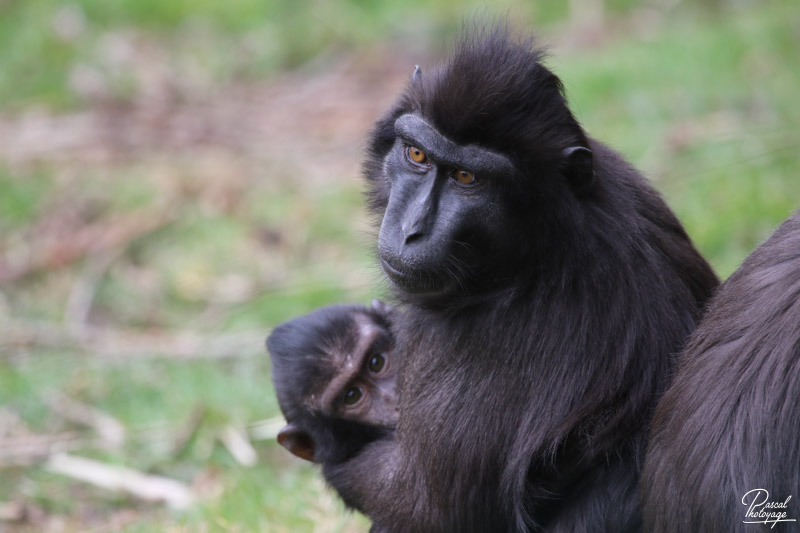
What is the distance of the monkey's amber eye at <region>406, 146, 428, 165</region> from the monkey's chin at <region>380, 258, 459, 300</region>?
1.53 ft

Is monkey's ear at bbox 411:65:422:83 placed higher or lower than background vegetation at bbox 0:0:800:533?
higher

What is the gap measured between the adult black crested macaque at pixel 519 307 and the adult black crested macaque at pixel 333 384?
65 cm

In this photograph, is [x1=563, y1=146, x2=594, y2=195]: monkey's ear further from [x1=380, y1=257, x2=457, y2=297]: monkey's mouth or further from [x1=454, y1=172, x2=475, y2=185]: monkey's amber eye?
[x1=380, y1=257, x2=457, y2=297]: monkey's mouth

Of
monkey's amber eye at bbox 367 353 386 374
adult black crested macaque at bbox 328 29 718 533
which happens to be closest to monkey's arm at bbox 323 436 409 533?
adult black crested macaque at bbox 328 29 718 533

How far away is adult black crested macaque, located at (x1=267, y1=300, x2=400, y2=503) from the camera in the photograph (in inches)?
208

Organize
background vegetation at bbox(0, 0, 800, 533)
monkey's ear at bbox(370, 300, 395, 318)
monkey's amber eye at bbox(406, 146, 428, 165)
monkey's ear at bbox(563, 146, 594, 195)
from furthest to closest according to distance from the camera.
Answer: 1. background vegetation at bbox(0, 0, 800, 533)
2. monkey's ear at bbox(370, 300, 395, 318)
3. monkey's amber eye at bbox(406, 146, 428, 165)
4. monkey's ear at bbox(563, 146, 594, 195)

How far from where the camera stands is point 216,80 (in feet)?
48.3

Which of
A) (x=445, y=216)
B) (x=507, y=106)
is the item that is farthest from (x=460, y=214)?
(x=507, y=106)

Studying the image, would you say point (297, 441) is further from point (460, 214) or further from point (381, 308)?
point (460, 214)

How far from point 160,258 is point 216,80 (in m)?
5.00

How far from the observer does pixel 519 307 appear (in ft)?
14.4

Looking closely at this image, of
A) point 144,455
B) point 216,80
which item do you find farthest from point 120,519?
point 216,80
